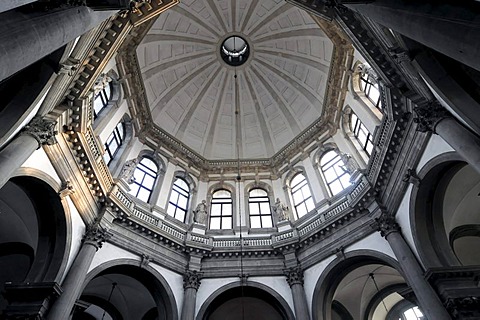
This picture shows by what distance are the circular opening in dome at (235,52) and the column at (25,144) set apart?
1724 centimetres

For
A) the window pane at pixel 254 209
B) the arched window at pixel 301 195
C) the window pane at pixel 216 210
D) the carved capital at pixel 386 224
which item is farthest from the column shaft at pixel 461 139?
the window pane at pixel 216 210

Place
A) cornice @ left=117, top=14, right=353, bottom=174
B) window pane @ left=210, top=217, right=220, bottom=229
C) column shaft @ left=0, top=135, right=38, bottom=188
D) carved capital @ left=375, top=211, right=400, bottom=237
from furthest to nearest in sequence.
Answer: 1. window pane @ left=210, top=217, right=220, bottom=229
2. cornice @ left=117, top=14, right=353, bottom=174
3. carved capital @ left=375, top=211, right=400, bottom=237
4. column shaft @ left=0, top=135, right=38, bottom=188

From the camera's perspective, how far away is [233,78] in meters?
26.2

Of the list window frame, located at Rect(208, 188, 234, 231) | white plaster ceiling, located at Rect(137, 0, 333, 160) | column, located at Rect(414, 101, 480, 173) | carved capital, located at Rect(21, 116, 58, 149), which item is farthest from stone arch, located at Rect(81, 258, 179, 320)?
column, located at Rect(414, 101, 480, 173)

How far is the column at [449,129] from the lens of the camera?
8953 mm

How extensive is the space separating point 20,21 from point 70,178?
8.03 m

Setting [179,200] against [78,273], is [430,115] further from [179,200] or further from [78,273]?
[179,200]

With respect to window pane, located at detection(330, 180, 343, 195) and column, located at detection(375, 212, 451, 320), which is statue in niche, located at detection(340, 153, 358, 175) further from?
column, located at detection(375, 212, 451, 320)

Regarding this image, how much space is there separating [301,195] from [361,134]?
521 centimetres

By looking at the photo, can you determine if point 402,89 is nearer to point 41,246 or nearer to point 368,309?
point 368,309

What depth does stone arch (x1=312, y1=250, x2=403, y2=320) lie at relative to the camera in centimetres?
1441

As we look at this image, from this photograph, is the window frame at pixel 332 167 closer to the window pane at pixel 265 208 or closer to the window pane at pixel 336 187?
the window pane at pixel 336 187

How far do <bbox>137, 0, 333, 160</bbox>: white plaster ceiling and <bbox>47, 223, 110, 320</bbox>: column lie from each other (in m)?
10.9

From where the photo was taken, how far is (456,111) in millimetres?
9367
